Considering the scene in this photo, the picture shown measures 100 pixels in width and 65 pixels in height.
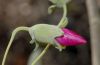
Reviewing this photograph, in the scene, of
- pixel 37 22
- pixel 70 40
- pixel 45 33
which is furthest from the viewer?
pixel 37 22

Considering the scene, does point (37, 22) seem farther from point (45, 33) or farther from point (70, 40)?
point (70, 40)

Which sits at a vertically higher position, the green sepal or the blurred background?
the green sepal

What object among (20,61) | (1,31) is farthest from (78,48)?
(1,31)

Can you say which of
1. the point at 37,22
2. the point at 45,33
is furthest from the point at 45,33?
the point at 37,22

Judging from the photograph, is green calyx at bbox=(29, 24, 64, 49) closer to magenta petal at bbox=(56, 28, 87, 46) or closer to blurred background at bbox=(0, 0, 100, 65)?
magenta petal at bbox=(56, 28, 87, 46)

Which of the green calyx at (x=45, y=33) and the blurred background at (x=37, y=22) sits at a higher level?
the green calyx at (x=45, y=33)

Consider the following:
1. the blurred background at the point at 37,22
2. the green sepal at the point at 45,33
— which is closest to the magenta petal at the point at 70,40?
the green sepal at the point at 45,33

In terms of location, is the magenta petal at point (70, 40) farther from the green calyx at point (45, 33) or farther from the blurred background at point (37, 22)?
the blurred background at point (37, 22)

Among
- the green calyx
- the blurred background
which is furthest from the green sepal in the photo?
the blurred background
